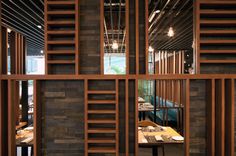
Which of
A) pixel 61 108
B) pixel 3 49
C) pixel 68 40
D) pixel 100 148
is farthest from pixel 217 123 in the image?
pixel 3 49

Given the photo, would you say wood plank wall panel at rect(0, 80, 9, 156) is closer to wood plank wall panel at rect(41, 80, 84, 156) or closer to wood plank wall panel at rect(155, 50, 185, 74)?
wood plank wall panel at rect(41, 80, 84, 156)

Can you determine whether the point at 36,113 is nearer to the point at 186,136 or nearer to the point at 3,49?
the point at 3,49

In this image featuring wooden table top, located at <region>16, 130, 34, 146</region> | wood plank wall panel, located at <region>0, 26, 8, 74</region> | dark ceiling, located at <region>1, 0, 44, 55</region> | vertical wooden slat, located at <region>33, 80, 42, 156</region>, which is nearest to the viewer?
vertical wooden slat, located at <region>33, 80, 42, 156</region>

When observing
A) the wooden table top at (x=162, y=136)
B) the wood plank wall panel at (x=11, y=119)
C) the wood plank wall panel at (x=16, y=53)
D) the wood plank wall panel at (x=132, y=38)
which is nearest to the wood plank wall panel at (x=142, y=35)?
the wood plank wall panel at (x=132, y=38)

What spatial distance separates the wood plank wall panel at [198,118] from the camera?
2982 millimetres

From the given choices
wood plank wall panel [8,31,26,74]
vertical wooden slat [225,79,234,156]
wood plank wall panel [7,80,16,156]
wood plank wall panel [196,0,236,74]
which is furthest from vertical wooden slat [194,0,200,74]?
wood plank wall panel [8,31,26,74]

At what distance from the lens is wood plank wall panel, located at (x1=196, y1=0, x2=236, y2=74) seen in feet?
9.43

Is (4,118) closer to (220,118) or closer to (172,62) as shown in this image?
(220,118)

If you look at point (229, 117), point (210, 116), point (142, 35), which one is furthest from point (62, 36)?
point (229, 117)

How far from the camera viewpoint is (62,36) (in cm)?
296

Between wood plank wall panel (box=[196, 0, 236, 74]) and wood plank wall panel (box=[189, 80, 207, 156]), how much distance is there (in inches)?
9.8

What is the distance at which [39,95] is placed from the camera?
2.91m

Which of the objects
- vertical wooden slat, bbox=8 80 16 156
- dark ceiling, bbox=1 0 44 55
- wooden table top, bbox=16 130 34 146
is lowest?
wooden table top, bbox=16 130 34 146

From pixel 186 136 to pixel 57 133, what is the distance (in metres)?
1.78
